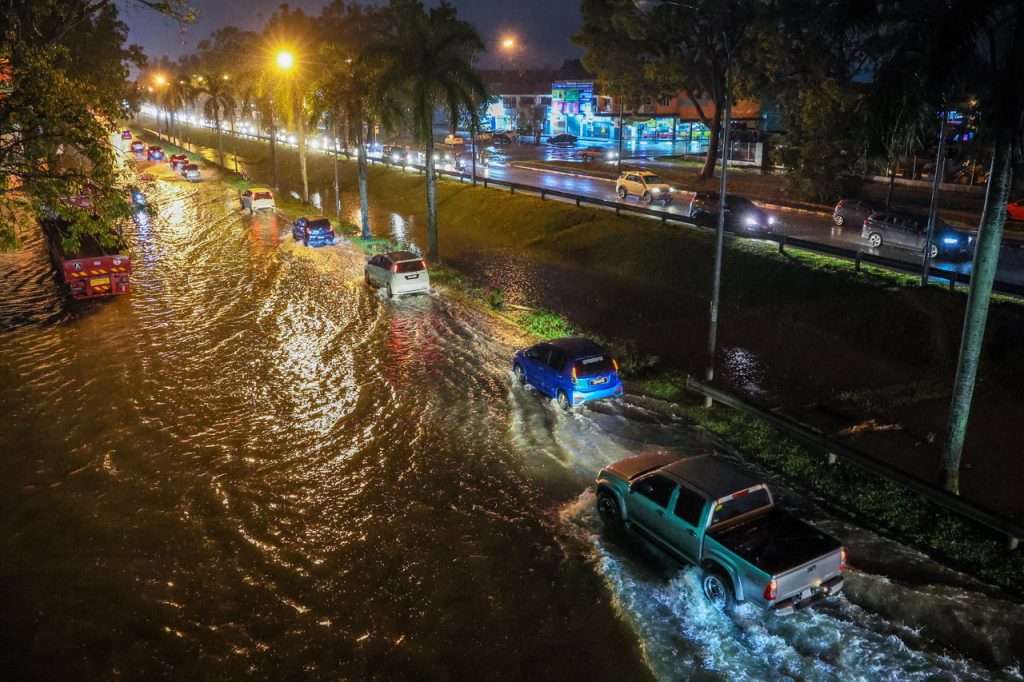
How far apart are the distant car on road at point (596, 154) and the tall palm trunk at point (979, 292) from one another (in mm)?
57481

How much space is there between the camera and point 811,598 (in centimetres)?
1000

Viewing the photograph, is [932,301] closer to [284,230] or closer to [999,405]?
[999,405]

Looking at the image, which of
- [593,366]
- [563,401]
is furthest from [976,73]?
[563,401]

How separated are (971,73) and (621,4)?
137ft

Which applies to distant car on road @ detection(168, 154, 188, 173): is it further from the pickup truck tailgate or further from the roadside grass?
the pickup truck tailgate

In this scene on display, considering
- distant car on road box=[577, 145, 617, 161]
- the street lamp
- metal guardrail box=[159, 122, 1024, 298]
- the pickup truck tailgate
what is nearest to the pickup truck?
the pickup truck tailgate

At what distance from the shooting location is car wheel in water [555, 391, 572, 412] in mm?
17578

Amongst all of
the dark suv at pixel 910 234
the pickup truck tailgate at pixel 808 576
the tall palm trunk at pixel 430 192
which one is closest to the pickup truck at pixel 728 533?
the pickup truck tailgate at pixel 808 576

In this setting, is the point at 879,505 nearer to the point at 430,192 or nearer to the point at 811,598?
the point at 811,598

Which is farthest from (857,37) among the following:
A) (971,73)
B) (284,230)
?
(284,230)

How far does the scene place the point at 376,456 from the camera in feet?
51.5

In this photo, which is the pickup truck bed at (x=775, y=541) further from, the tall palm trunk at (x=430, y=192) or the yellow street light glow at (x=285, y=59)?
the yellow street light glow at (x=285, y=59)

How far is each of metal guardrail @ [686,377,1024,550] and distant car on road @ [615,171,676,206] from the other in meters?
25.8

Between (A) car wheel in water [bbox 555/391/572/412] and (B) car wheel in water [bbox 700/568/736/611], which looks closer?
(B) car wheel in water [bbox 700/568/736/611]
